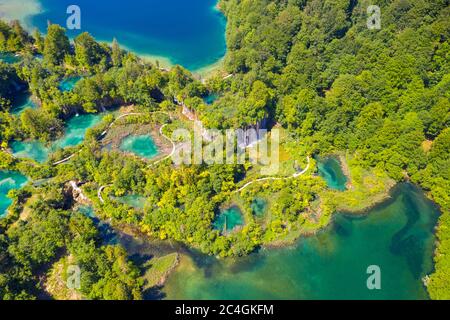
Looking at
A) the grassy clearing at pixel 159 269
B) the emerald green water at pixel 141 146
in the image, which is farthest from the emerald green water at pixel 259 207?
the emerald green water at pixel 141 146

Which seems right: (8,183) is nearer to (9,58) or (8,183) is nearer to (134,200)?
(134,200)

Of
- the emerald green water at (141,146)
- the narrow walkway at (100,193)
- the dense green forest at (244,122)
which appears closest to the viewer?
the dense green forest at (244,122)

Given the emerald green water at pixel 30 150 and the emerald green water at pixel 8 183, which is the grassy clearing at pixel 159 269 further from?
the emerald green water at pixel 30 150

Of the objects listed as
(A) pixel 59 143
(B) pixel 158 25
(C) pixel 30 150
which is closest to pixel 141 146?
(A) pixel 59 143

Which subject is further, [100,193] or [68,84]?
[68,84]

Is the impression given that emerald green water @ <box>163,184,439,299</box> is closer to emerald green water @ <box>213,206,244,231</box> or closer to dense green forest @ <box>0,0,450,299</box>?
dense green forest @ <box>0,0,450,299</box>

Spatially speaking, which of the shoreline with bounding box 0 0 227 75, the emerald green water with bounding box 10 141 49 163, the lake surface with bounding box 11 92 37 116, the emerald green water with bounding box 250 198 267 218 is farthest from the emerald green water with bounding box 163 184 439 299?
the lake surface with bounding box 11 92 37 116
